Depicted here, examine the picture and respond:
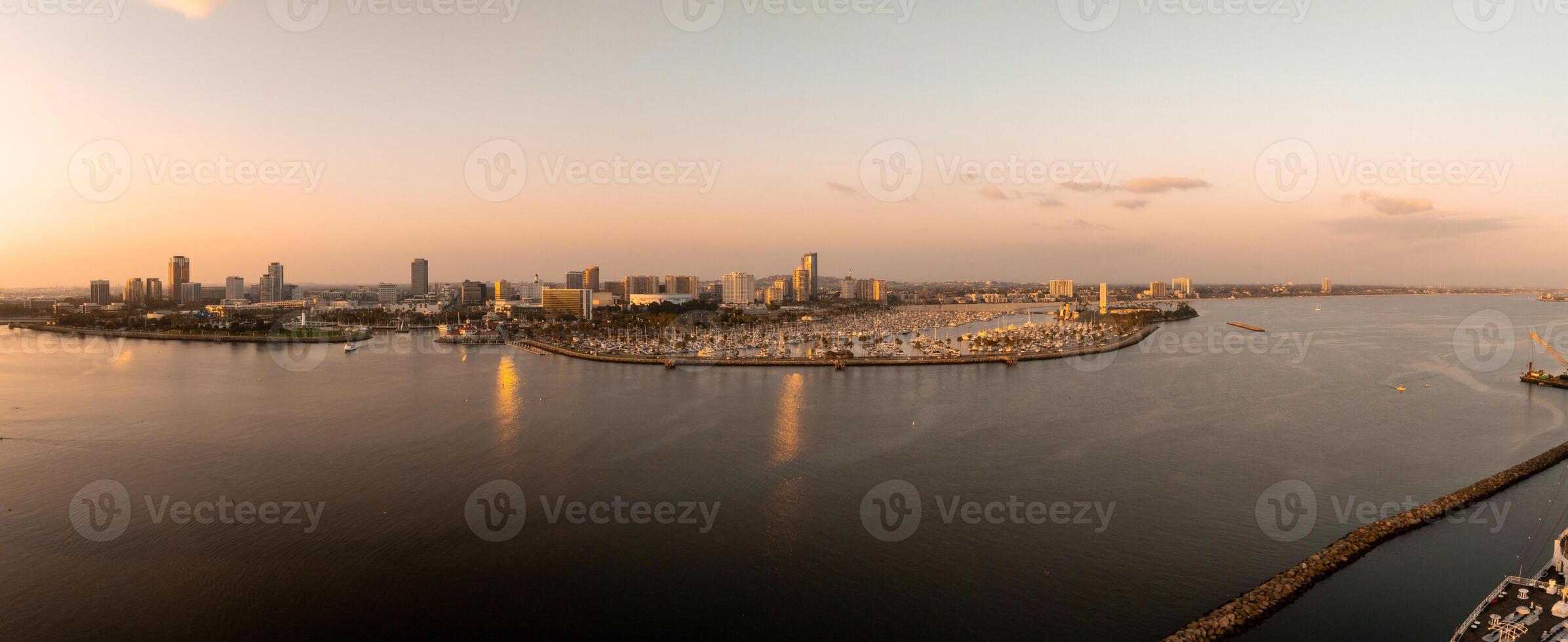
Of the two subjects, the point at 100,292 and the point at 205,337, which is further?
A: the point at 100,292

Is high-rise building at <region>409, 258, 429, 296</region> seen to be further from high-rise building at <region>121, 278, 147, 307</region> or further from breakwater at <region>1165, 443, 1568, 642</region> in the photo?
breakwater at <region>1165, 443, 1568, 642</region>

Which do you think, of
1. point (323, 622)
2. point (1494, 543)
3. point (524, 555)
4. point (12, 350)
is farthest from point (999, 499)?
point (12, 350)

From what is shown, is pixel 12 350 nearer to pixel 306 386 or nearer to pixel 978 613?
pixel 306 386

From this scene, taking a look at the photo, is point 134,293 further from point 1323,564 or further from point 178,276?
point 1323,564

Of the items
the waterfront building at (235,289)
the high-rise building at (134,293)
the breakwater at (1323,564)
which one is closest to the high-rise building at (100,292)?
the high-rise building at (134,293)

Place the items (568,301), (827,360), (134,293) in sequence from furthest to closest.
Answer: (134,293) → (568,301) → (827,360)

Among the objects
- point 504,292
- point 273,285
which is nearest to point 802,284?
point 504,292
